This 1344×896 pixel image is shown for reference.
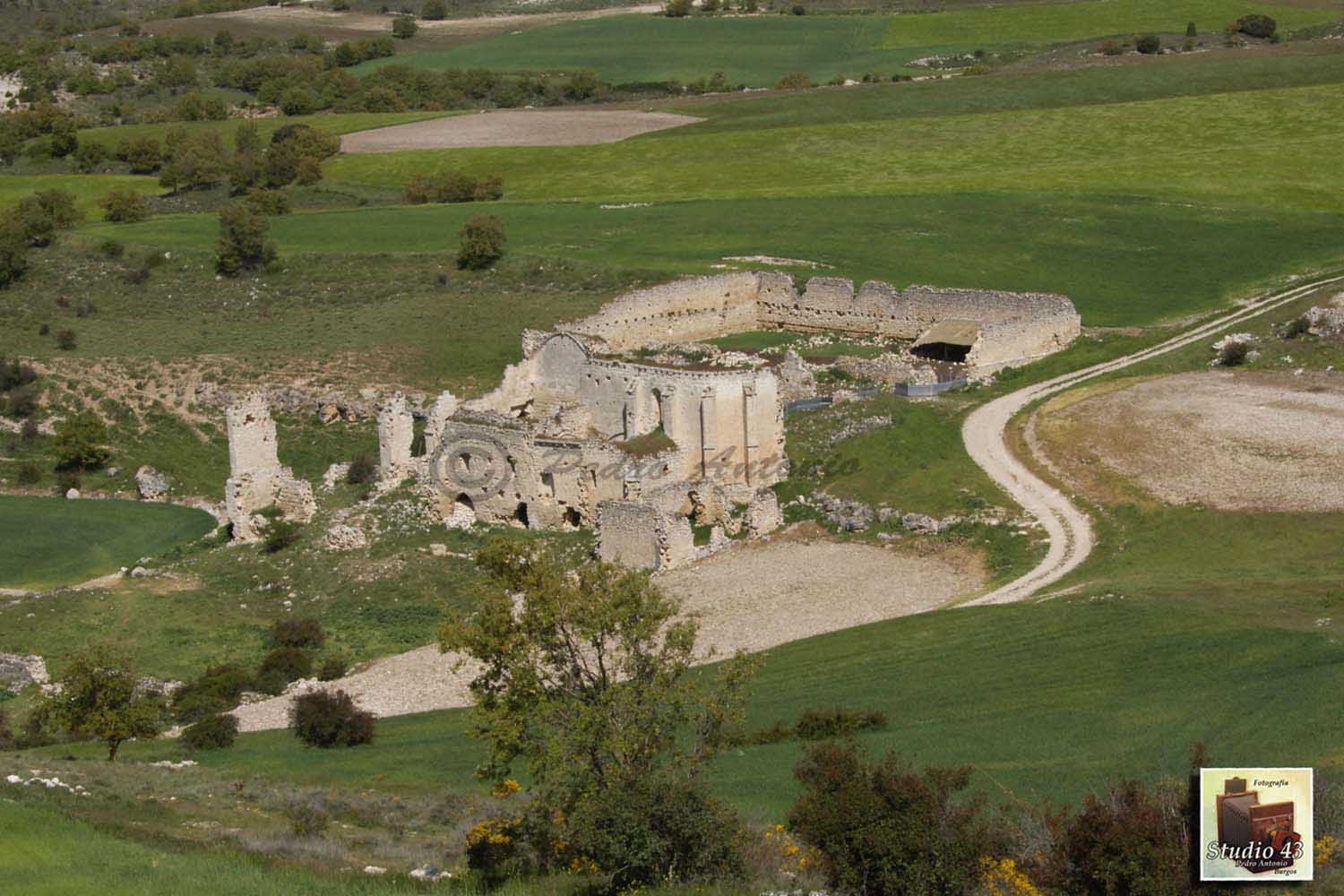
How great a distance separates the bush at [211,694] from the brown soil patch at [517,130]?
69439mm

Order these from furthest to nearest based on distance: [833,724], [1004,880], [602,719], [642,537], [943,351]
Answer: [943,351] → [642,537] → [833,724] → [602,719] → [1004,880]

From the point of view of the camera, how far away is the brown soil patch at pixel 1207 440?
157ft

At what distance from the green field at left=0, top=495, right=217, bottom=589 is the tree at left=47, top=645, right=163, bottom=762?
52.8ft

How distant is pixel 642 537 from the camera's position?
49094 mm

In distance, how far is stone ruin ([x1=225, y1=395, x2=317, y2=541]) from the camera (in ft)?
179

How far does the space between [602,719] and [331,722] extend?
13.1 m

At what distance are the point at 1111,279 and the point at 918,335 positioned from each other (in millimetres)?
9969

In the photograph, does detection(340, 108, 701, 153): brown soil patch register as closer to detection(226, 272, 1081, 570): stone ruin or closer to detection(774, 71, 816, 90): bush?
detection(774, 71, 816, 90): bush


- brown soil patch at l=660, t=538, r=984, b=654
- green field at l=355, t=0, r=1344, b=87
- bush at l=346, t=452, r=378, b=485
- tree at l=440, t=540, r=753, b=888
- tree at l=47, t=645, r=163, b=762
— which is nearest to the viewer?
tree at l=440, t=540, r=753, b=888

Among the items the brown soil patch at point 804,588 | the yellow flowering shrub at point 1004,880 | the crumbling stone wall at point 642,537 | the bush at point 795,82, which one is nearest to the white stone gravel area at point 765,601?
the brown soil patch at point 804,588

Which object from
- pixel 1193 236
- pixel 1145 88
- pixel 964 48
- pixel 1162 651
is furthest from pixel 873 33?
pixel 1162 651

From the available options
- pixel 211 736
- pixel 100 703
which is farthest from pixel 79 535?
pixel 211 736

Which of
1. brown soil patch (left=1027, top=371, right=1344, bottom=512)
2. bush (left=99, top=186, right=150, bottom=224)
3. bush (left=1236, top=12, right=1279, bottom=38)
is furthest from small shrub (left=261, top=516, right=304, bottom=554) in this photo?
bush (left=1236, top=12, right=1279, bottom=38)

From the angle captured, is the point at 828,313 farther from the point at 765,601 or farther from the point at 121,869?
the point at 121,869
